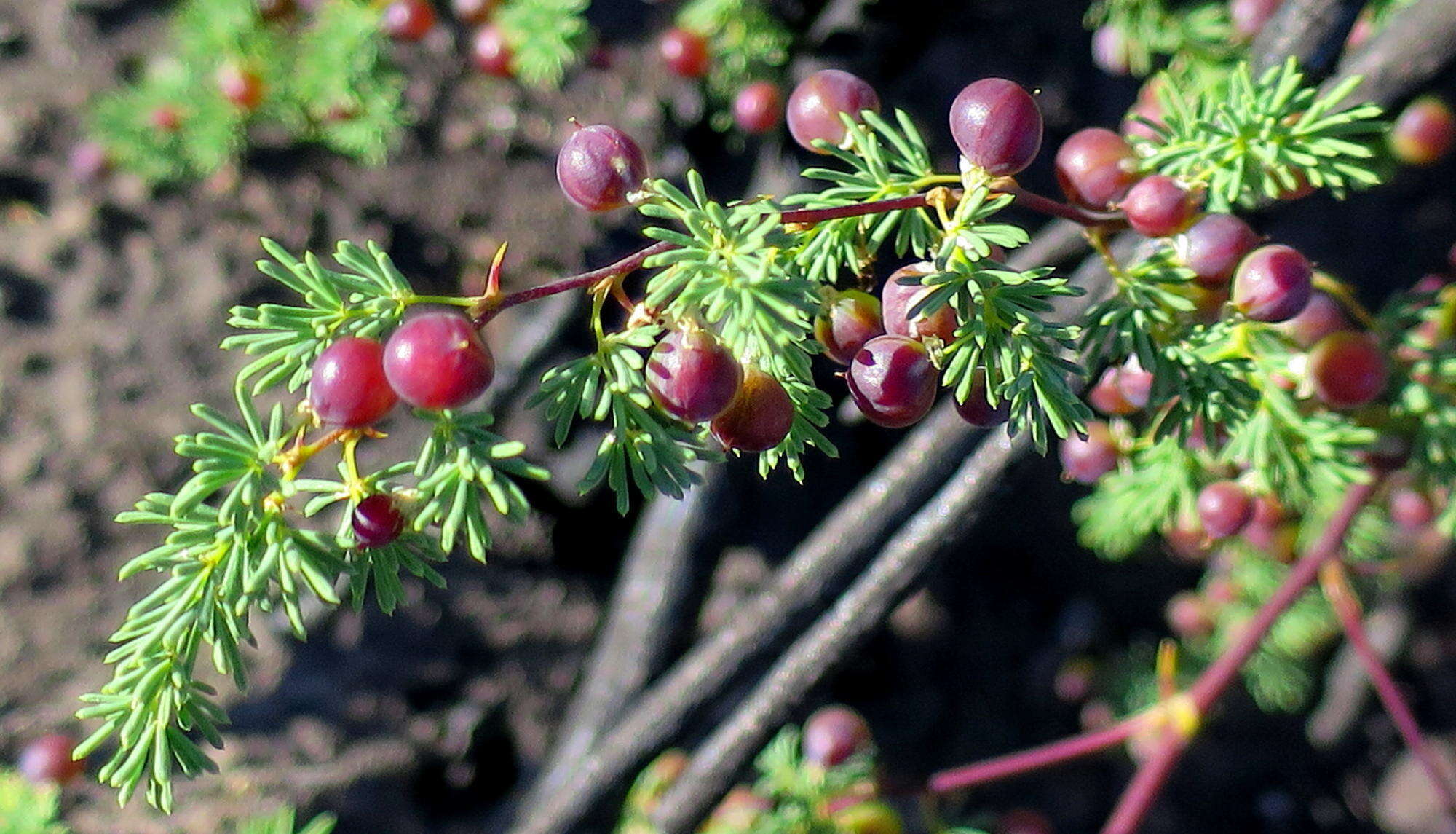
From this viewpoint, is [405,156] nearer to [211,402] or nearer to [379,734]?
[211,402]

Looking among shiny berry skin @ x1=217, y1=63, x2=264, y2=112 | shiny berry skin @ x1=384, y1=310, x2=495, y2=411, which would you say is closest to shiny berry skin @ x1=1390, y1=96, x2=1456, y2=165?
shiny berry skin @ x1=384, y1=310, x2=495, y2=411

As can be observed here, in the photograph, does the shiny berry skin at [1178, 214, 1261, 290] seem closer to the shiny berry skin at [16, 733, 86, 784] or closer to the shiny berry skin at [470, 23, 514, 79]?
the shiny berry skin at [470, 23, 514, 79]

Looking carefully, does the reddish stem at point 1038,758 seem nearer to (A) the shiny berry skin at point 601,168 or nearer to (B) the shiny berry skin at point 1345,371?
(B) the shiny berry skin at point 1345,371

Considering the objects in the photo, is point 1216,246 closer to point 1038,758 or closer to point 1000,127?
point 1000,127

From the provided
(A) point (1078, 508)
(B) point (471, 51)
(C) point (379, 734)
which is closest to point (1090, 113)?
(A) point (1078, 508)

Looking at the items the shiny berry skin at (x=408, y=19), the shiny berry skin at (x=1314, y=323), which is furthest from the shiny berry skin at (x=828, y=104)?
the shiny berry skin at (x=408, y=19)
